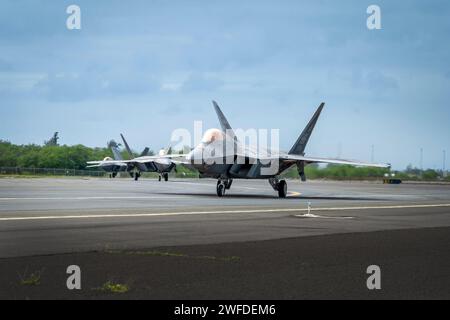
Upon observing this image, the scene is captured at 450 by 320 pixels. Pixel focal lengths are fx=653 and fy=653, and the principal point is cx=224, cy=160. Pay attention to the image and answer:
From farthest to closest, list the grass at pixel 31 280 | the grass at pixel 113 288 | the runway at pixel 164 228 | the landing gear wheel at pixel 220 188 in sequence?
1. the landing gear wheel at pixel 220 188
2. the runway at pixel 164 228
3. the grass at pixel 31 280
4. the grass at pixel 113 288

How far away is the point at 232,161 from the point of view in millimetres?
37500

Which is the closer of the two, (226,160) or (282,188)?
(226,160)

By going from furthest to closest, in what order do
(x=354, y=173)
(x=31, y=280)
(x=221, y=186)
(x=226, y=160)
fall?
1. (x=354, y=173)
2. (x=221, y=186)
3. (x=226, y=160)
4. (x=31, y=280)

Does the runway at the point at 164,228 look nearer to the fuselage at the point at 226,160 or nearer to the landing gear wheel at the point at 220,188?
the fuselage at the point at 226,160

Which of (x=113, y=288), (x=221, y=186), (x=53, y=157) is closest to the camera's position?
(x=113, y=288)

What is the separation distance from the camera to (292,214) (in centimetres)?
2420

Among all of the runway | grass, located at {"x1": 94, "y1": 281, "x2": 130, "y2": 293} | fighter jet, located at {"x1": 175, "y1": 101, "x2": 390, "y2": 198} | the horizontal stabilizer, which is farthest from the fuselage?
grass, located at {"x1": 94, "y1": 281, "x2": 130, "y2": 293}

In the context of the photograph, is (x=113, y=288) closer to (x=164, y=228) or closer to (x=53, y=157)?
(x=164, y=228)

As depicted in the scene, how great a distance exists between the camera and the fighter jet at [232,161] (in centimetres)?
3625

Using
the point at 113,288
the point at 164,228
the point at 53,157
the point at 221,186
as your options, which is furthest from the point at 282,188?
the point at 53,157

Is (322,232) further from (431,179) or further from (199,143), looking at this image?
(431,179)

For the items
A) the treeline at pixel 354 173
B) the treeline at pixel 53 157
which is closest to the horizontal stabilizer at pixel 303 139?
the treeline at pixel 354 173

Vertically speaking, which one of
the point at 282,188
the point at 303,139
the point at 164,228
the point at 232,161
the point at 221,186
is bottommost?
the point at 164,228
